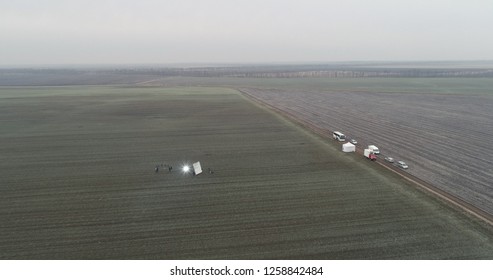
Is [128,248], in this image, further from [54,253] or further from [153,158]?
[153,158]

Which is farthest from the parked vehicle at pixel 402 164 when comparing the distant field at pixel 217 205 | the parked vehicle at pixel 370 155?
the distant field at pixel 217 205

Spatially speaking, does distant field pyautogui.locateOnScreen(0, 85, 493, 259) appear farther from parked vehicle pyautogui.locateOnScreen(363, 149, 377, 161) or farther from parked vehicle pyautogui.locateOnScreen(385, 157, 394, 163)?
parked vehicle pyautogui.locateOnScreen(385, 157, 394, 163)

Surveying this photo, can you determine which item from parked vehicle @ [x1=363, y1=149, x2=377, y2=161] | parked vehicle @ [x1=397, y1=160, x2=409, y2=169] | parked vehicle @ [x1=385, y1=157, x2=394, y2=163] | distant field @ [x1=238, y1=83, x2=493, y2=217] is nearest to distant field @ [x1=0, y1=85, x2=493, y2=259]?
parked vehicle @ [x1=363, y1=149, x2=377, y2=161]

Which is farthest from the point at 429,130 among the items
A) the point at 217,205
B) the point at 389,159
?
the point at 217,205

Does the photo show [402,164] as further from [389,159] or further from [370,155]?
[370,155]

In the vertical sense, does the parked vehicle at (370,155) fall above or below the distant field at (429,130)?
above

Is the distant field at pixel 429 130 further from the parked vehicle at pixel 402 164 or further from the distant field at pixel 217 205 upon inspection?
the distant field at pixel 217 205

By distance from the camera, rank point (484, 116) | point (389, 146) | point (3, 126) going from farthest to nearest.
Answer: point (484, 116) < point (3, 126) < point (389, 146)

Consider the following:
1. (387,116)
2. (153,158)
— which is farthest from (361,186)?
(387,116)
